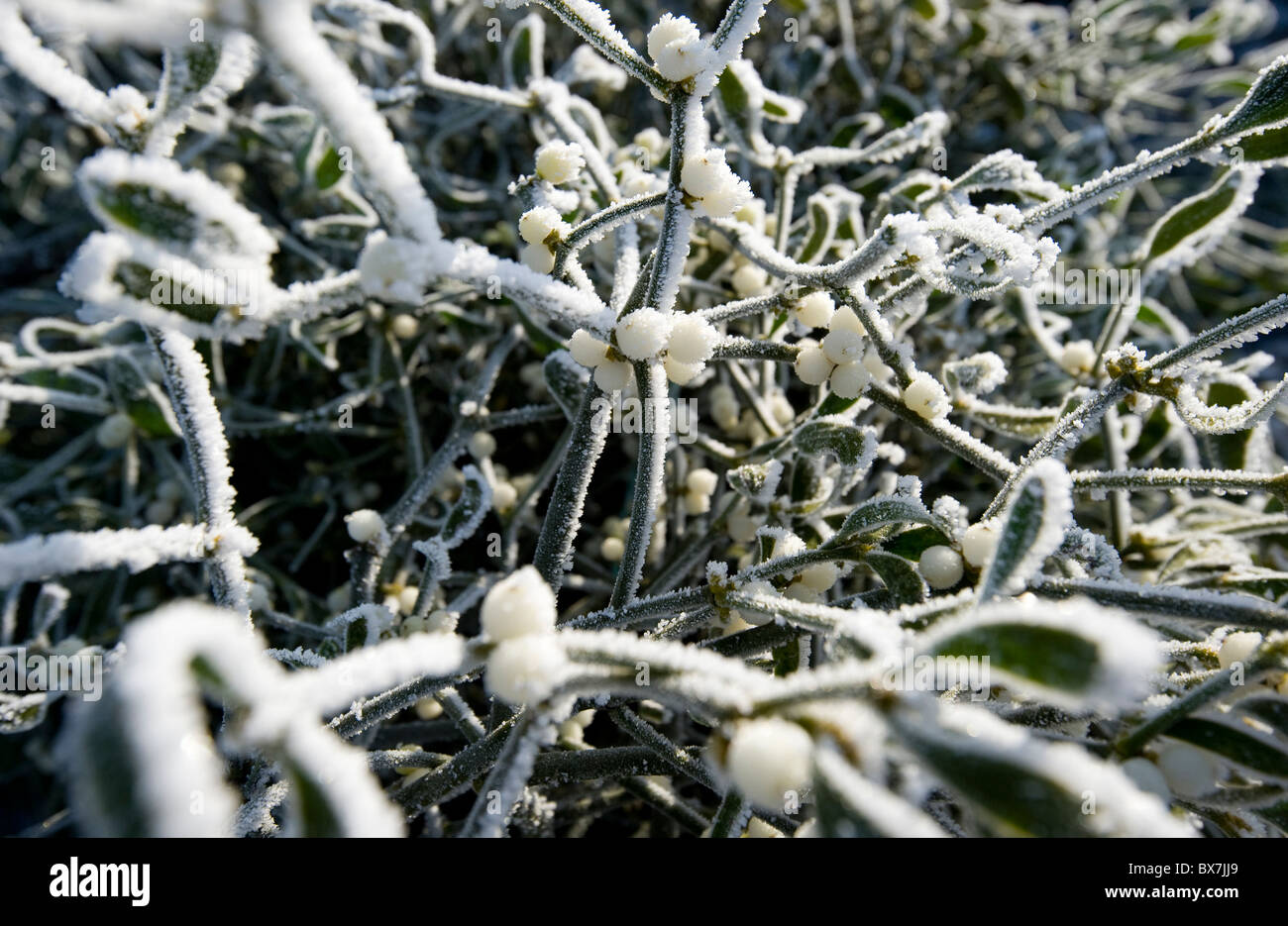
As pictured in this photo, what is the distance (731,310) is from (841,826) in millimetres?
294

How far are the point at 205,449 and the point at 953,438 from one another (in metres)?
0.41

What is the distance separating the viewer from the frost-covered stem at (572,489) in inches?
18.5

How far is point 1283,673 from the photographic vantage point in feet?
1.30

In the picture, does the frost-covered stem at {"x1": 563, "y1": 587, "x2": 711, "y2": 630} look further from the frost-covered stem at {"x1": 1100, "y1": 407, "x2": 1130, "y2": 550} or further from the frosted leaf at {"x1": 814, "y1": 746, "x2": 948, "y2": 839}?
the frost-covered stem at {"x1": 1100, "y1": 407, "x2": 1130, "y2": 550}

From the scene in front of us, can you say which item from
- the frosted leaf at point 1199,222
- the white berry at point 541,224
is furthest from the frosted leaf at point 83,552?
the frosted leaf at point 1199,222

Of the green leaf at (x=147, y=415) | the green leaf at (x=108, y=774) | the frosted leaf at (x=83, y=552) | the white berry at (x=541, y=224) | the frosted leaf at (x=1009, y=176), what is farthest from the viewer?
the green leaf at (x=147, y=415)

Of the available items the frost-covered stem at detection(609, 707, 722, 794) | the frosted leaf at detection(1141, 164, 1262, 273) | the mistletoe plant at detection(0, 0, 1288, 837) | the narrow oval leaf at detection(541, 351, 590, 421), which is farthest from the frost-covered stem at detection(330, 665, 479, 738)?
the frosted leaf at detection(1141, 164, 1262, 273)

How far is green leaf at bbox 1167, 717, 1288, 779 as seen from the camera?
→ 35 centimetres

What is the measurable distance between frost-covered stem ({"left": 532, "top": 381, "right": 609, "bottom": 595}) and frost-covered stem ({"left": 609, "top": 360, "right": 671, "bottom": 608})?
0.13 feet

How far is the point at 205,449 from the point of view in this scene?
41cm

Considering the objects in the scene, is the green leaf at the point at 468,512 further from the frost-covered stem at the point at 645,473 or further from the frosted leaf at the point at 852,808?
the frosted leaf at the point at 852,808

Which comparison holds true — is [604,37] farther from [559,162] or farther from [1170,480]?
[1170,480]

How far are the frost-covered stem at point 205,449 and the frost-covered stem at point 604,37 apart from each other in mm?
241
